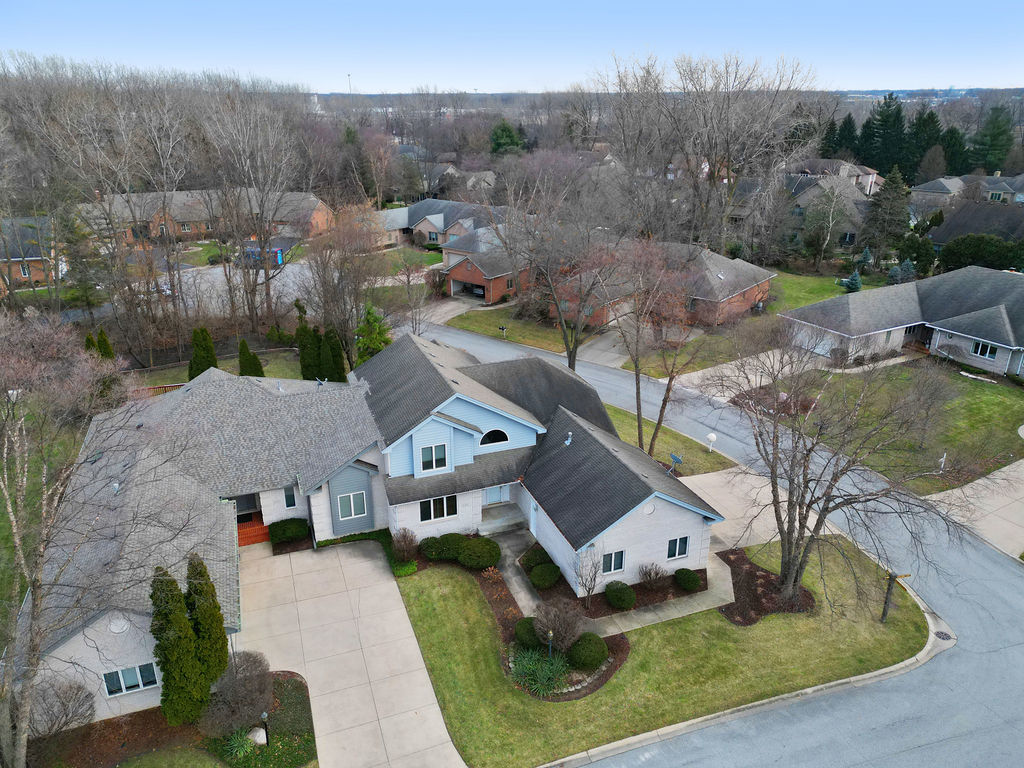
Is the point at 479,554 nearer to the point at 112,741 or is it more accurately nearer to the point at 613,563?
the point at 613,563

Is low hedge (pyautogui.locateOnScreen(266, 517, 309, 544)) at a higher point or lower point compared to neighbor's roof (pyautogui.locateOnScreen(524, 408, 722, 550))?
lower

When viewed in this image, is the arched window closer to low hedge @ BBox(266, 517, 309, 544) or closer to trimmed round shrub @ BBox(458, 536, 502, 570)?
trimmed round shrub @ BBox(458, 536, 502, 570)

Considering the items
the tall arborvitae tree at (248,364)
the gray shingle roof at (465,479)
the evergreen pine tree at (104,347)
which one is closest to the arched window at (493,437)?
the gray shingle roof at (465,479)

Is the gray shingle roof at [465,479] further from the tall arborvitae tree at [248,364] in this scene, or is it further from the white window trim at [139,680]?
the tall arborvitae tree at [248,364]

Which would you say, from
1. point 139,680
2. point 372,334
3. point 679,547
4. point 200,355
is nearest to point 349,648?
point 139,680

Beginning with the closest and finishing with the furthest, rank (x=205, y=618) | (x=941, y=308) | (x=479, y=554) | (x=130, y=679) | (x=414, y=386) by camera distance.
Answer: (x=205, y=618), (x=130, y=679), (x=479, y=554), (x=414, y=386), (x=941, y=308)

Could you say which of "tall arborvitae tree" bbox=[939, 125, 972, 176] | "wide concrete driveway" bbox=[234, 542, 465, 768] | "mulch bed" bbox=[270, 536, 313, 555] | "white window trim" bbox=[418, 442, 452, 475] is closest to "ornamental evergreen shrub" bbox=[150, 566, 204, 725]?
"wide concrete driveway" bbox=[234, 542, 465, 768]
